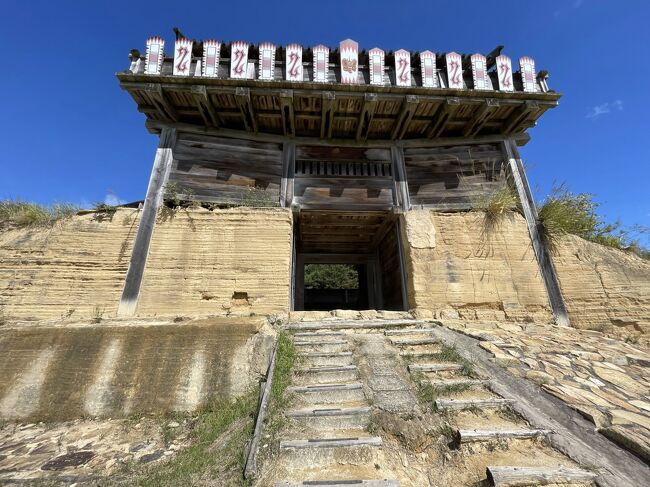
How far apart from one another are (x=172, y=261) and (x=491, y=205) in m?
6.72

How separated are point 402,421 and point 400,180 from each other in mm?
5412

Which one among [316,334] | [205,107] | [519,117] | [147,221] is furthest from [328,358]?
[519,117]

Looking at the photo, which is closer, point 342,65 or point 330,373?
point 330,373

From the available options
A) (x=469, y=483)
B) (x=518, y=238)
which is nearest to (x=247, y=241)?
(x=469, y=483)

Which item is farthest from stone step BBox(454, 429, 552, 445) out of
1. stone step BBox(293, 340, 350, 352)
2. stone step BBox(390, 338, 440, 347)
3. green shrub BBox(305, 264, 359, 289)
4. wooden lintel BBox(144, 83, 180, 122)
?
green shrub BBox(305, 264, 359, 289)

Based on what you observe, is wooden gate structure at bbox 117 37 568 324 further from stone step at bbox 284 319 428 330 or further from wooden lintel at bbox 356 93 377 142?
stone step at bbox 284 319 428 330

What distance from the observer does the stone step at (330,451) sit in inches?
91.5

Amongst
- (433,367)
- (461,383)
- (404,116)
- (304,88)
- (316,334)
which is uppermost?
(304,88)

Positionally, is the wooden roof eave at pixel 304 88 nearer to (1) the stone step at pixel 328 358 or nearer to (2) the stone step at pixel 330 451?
(1) the stone step at pixel 328 358

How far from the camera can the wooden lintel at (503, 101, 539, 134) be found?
263 inches

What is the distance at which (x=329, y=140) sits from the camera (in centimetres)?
718

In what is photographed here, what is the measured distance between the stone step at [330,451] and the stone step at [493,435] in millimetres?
655

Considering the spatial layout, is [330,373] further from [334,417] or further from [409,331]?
[409,331]

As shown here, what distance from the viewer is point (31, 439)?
3234 millimetres
